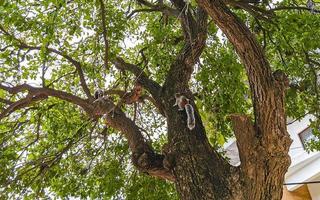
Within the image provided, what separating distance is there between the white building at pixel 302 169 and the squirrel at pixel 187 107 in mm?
4181

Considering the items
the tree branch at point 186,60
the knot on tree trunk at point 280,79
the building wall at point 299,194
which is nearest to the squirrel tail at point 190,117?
the tree branch at point 186,60

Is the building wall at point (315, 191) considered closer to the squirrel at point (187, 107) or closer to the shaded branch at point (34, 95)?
the squirrel at point (187, 107)

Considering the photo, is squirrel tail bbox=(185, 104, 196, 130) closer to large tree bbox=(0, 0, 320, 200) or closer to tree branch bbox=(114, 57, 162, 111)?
large tree bbox=(0, 0, 320, 200)

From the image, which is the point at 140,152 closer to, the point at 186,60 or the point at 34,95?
the point at 186,60

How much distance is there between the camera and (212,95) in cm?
546

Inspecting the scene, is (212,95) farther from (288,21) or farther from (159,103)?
(288,21)

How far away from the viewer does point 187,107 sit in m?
3.96

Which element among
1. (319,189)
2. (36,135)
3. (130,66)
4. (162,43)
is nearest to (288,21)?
(162,43)

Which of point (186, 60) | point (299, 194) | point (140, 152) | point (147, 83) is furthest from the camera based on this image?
point (299, 194)

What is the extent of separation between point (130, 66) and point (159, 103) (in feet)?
3.46

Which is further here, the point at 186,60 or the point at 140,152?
the point at 186,60

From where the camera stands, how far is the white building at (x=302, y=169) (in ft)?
25.6

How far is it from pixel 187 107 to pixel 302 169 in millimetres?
5043

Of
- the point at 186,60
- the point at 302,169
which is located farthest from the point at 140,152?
the point at 302,169
